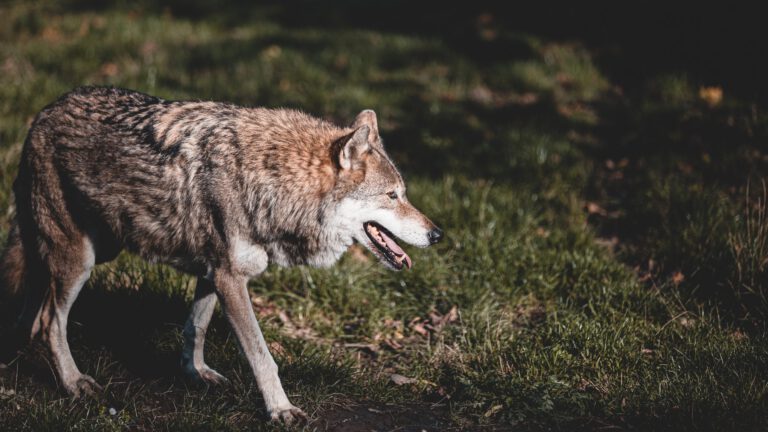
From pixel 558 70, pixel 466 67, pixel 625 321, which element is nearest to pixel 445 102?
pixel 466 67

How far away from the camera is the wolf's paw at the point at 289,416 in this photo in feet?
12.2

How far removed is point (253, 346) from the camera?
3750mm

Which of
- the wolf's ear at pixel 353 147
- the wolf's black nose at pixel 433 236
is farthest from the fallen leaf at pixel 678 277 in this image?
the wolf's ear at pixel 353 147

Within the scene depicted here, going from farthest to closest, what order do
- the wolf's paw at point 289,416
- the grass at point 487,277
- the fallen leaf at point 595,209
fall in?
the fallen leaf at point 595,209 → the grass at point 487,277 → the wolf's paw at point 289,416

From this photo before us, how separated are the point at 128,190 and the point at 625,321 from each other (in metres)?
3.24

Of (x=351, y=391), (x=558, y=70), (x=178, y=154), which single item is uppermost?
(x=178, y=154)

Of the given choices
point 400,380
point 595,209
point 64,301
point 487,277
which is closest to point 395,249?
point 400,380

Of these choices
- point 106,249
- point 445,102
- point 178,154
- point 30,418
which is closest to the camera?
point 30,418

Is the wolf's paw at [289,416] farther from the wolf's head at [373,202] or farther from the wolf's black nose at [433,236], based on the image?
the wolf's black nose at [433,236]

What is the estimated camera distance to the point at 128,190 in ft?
13.0

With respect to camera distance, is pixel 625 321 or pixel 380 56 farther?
pixel 380 56

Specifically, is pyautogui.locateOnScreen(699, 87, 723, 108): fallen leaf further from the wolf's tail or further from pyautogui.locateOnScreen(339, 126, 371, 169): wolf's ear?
the wolf's tail

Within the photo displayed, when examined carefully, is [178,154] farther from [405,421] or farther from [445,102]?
[445,102]

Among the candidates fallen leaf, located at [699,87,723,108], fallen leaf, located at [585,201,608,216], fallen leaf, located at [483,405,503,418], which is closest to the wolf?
fallen leaf, located at [483,405,503,418]
